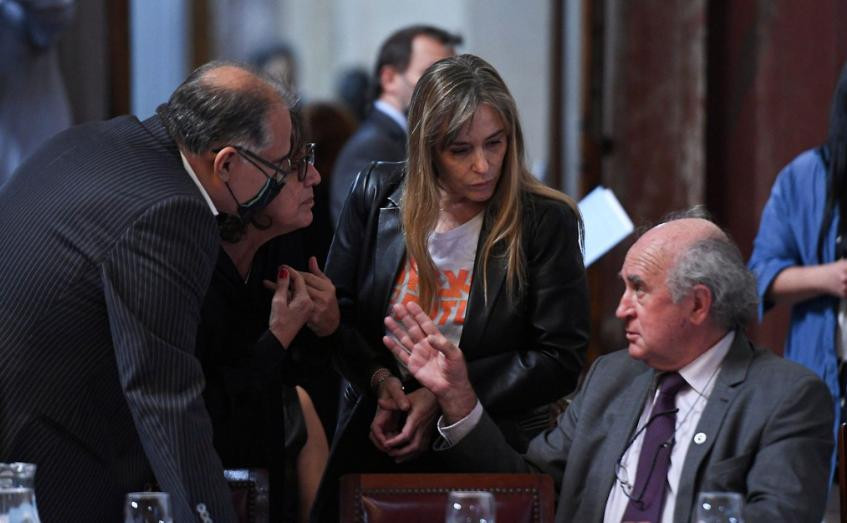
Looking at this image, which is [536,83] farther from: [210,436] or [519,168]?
[210,436]

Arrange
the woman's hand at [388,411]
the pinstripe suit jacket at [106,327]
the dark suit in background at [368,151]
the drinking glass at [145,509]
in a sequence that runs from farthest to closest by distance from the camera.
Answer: the dark suit in background at [368,151], the woman's hand at [388,411], the pinstripe suit jacket at [106,327], the drinking glass at [145,509]

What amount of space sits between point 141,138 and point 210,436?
0.60m

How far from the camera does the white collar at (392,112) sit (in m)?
4.86

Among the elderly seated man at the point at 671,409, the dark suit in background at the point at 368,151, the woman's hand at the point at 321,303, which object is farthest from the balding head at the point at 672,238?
the dark suit in background at the point at 368,151

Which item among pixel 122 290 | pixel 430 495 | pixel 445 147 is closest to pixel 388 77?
pixel 445 147

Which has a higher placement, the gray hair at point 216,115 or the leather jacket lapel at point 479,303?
the gray hair at point 216,115

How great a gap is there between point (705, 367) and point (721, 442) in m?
0.20

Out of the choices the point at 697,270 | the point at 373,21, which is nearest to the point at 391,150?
the point at 697,270

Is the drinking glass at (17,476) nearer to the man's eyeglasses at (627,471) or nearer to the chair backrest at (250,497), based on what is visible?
the chair backrest at (250,497)

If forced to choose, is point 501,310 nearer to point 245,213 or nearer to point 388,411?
point 388,411

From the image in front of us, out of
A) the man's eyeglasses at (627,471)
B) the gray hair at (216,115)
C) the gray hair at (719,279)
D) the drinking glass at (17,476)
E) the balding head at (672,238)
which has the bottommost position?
the man's eyeglasses at (627,471)

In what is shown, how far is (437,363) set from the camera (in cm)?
307

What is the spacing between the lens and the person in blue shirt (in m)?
3.92

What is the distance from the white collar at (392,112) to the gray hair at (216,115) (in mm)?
2060
